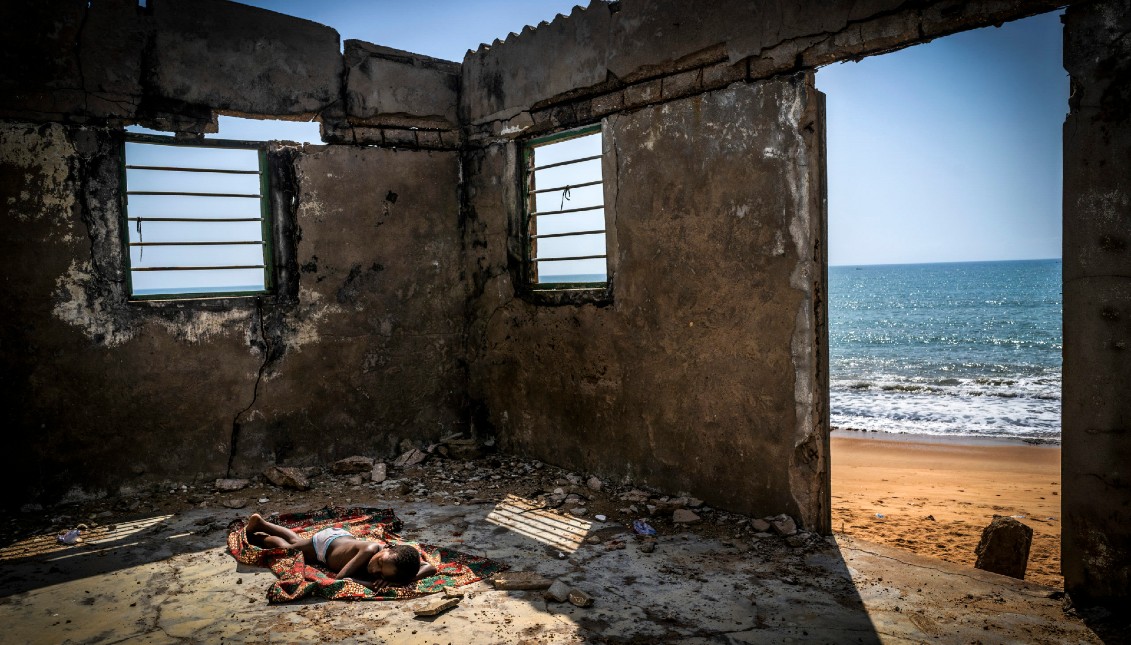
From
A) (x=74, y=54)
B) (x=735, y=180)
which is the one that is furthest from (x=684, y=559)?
(x=74, y=54)

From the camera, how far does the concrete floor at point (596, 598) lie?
2686 millimetres

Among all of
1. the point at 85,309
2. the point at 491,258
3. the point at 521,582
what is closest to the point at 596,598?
the point at 521,582

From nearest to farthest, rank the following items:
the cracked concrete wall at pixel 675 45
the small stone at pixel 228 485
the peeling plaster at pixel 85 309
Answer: the cracked concrete wall at pixel 675 45, the peeling plaster at pixel 85 309, the small stone at pixel 228 485

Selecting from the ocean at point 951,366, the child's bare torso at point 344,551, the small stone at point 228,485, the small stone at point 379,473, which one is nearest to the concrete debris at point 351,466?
the small stone at point 379,473

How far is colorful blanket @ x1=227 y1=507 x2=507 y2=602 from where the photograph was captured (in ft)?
9.95

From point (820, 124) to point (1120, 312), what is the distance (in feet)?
5.40

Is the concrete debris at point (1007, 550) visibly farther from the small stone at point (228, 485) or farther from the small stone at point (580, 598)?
the small stone at point (228, 485)

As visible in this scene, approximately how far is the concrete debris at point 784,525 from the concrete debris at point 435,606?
186 cm

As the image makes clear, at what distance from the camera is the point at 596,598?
119 inches

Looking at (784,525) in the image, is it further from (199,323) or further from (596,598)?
(199,323)

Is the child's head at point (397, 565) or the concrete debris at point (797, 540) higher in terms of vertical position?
the child's head at point (397, 565)

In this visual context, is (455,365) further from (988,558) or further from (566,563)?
(988,558)

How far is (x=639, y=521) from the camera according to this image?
157 inches

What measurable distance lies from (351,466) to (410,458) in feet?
1.58
